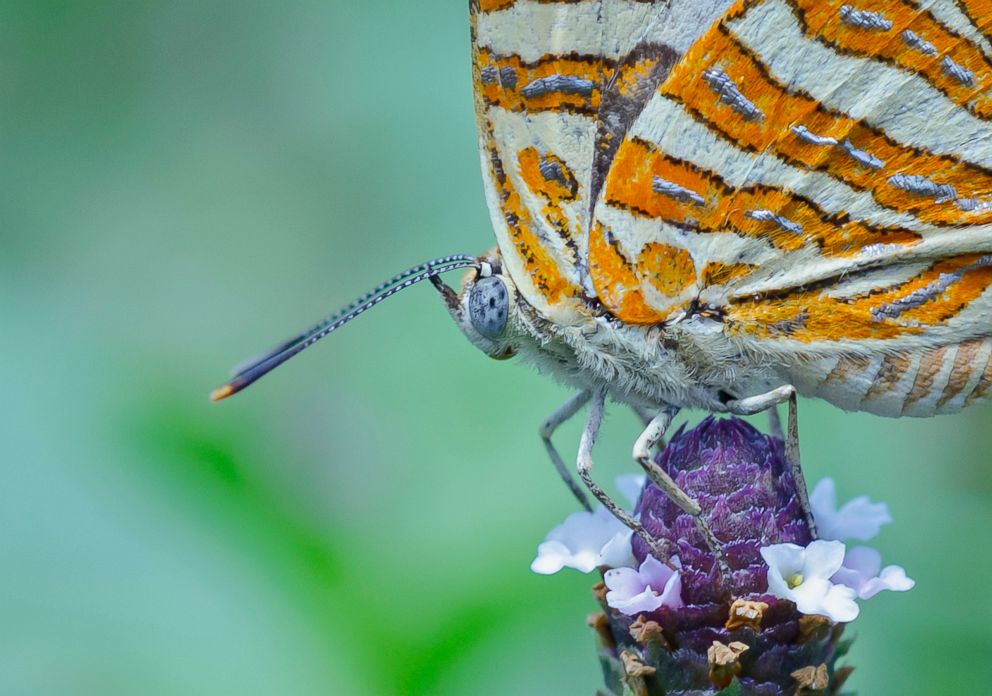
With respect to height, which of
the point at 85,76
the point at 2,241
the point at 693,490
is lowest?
the point at 693,490

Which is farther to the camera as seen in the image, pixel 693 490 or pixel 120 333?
pixel 120 333

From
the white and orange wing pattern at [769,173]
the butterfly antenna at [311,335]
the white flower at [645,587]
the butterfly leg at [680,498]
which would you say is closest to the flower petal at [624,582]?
the white flower at [645,587]

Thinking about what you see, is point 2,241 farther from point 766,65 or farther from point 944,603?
point 944,603

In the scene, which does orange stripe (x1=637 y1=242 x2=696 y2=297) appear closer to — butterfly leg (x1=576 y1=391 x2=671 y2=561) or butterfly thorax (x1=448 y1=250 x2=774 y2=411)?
butterfly thorax (x1=448 y1=250 x2=774 y2=411)

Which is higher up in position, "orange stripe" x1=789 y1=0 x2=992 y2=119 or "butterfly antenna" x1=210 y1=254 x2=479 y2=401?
"butterfly antenna" x1=210 y1=254 x2=479 y2=401

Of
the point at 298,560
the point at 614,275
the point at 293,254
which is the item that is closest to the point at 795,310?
the point at 614,275

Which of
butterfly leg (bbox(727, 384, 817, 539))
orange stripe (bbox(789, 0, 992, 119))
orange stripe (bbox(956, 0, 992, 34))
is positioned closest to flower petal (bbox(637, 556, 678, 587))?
butterfly leg (bbox(727, 384, 817, 539))
